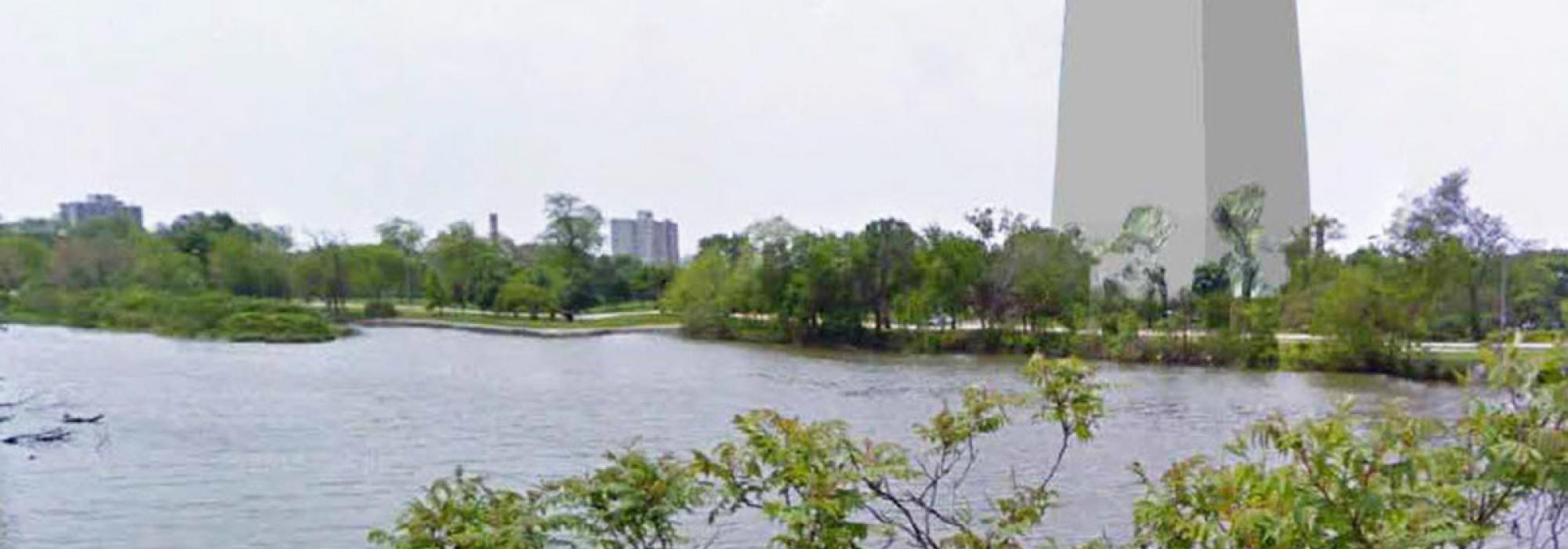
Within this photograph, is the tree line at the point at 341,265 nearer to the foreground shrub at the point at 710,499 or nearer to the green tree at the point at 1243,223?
the green tree at the point at 1243,223

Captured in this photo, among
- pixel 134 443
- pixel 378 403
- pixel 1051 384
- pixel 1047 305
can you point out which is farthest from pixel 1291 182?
pixel 1051 384

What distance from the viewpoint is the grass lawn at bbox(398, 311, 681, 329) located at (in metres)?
29.8

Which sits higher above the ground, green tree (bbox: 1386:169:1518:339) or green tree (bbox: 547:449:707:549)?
green tree (bbox: 1386:169:1518:339)

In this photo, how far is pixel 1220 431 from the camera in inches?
444

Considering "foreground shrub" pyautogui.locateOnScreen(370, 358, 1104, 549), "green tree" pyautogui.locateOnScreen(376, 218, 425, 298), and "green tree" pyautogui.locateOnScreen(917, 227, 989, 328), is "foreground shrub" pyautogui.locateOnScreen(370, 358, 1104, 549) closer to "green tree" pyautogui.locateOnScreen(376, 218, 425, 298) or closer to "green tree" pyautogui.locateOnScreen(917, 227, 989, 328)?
"green tree" pyautogui.locateOnScreen(917, 227, 989, 328)

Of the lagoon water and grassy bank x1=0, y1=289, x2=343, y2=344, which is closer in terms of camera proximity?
the lagoon water

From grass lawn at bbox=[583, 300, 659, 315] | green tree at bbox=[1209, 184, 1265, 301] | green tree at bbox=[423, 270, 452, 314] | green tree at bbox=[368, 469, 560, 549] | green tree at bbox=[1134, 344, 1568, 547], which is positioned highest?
green tree at bbox=[1209, 184, 1265, 301]

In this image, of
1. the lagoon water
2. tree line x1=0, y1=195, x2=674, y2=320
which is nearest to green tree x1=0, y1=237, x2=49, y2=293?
tree line x1=0, y1=195, x2=674, y2=320

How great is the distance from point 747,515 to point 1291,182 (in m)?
23.1

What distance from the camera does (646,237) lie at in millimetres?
41625

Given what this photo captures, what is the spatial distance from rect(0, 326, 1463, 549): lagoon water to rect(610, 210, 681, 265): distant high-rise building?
55.3ft

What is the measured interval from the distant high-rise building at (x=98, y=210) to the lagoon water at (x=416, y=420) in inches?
375

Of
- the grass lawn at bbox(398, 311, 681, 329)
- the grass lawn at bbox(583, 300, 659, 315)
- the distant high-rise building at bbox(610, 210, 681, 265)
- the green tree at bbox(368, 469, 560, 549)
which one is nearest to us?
the green tree at bbox(368, 469, 560, 549)

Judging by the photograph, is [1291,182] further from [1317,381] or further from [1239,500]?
[1239,500]
